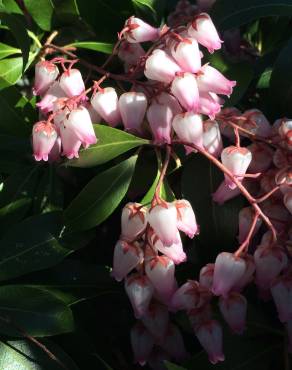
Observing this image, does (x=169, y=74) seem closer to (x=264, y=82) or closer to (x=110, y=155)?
(x=110, y=155)

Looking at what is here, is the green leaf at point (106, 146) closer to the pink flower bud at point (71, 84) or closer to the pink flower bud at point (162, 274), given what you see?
the pink flower bud at point (71, 84)

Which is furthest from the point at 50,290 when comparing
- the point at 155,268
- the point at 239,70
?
the point at 239,70

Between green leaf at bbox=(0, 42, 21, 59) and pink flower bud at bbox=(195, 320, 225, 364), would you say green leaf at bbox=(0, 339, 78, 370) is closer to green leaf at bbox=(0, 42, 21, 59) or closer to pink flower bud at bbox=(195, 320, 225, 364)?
pink flower bud at bbox=(195, 320, 225, 364)

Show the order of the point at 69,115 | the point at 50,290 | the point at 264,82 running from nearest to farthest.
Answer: the point at 69,115 → the point at 50,290 → the point at 264,82

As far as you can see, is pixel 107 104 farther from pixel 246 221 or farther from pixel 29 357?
pixel 29 357

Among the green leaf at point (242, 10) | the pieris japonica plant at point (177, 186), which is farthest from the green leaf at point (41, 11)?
the green leaf at point (242, 10)
